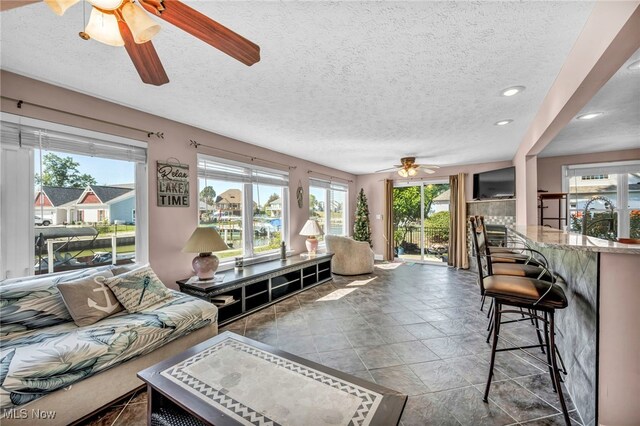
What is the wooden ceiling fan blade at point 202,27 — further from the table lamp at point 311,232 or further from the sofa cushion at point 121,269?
the table lamp at point 311,232

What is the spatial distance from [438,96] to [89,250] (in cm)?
371

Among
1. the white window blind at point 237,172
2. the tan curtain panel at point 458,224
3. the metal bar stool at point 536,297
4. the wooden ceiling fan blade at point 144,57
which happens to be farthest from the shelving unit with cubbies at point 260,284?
the tan curtain panel at point 458,224

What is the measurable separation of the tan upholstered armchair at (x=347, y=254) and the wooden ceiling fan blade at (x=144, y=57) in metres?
4.19

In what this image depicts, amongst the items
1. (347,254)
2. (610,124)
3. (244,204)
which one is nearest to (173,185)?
(244,204)

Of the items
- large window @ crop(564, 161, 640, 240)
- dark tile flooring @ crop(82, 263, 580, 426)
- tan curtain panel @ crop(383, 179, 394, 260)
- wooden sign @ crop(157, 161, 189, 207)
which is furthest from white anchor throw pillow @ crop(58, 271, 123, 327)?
large window @ crop(564, 161, 640, 240)

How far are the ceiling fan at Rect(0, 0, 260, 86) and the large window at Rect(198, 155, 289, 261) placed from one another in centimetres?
239

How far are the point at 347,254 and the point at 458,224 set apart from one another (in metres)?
2.73

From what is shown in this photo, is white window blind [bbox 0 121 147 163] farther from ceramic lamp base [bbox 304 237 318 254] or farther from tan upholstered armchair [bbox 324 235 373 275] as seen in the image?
tan upholstered armchair [bbox 324 235 373 275]

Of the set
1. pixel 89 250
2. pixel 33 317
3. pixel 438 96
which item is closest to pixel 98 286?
pixel 33 317

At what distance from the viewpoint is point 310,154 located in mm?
4852

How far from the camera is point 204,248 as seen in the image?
286cm

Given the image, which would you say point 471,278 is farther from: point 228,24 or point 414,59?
point 228,24

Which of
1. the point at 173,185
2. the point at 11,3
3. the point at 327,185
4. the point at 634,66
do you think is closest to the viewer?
the point at 11,3

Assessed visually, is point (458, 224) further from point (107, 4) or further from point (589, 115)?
point (107, 4)
